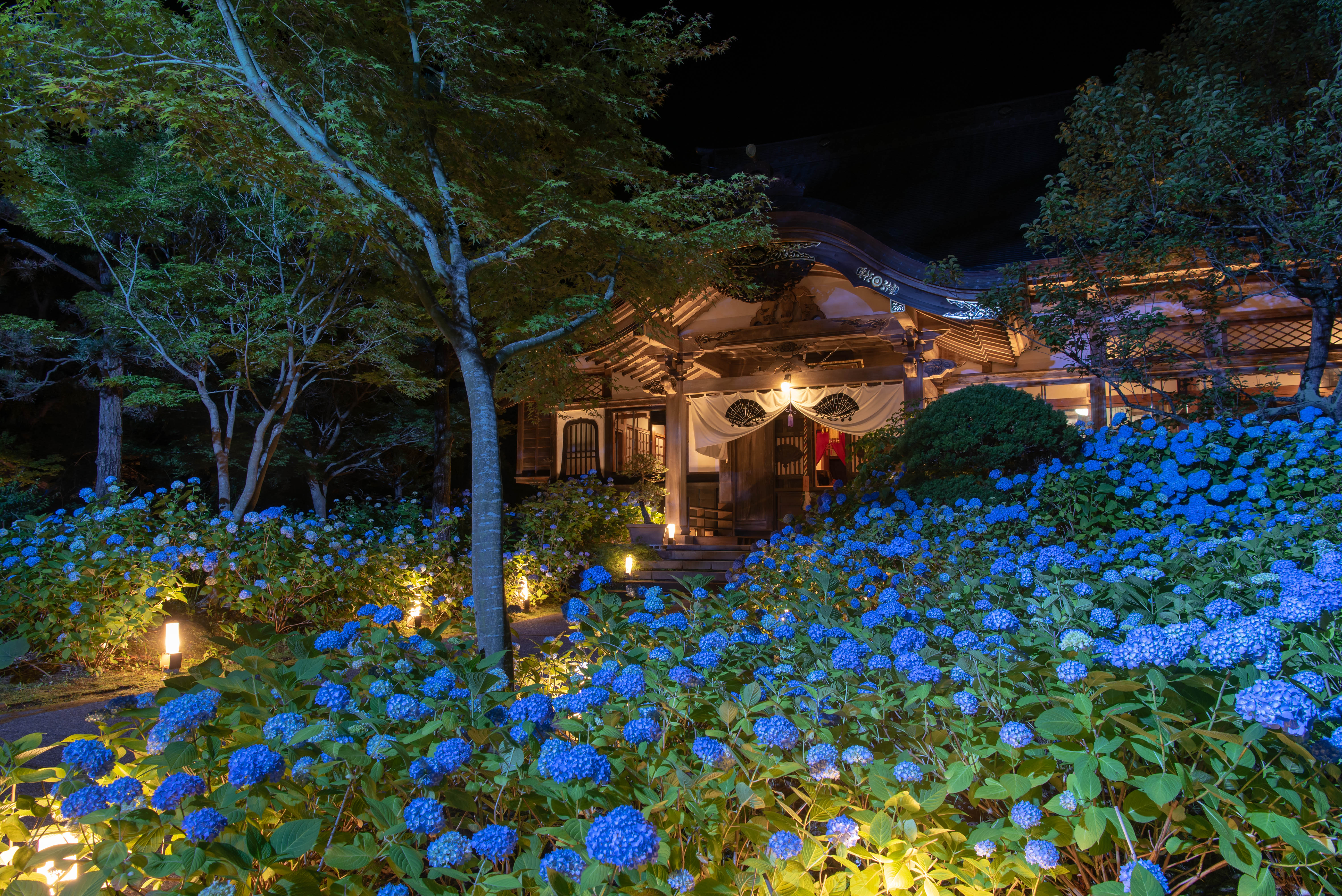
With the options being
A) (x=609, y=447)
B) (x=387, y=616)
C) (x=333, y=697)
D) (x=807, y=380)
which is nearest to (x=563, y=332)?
(x=387, y=616)

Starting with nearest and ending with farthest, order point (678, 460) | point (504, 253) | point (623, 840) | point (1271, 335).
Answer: point (623, 840) → point (504, 253) → point (1271, 335) → point (678, 460)

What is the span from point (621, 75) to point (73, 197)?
763cm

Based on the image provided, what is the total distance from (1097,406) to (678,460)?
228 inches

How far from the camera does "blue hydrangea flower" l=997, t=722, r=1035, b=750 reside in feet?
4.75

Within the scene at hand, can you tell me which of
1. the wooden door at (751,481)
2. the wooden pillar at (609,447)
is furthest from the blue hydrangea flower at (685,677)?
the wooden pillar at (609,447)

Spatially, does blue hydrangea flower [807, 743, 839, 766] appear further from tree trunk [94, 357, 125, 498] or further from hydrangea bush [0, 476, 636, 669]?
tree trunk [94, 357, 125, 498]

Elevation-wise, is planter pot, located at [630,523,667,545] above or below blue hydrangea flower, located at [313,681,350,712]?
below

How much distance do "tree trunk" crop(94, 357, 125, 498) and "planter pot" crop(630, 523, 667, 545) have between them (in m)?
7.74

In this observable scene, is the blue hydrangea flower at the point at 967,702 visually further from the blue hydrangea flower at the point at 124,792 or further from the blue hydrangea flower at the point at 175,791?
the blue hydrangea flower at the point at 124,792

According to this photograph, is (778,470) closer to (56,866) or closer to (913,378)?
(913,378)

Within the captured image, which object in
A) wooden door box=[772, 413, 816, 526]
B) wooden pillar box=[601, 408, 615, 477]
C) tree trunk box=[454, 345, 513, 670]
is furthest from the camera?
wooden pillar box=[601, 408, 615, 477]

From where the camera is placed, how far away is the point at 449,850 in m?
1.25

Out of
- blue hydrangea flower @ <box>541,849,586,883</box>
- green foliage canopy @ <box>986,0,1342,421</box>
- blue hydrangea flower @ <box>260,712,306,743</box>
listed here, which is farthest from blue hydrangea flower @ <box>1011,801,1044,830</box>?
green foliage canopy @ <box>986,0,1342,421</box>

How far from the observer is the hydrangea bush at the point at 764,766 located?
132 centimetres
